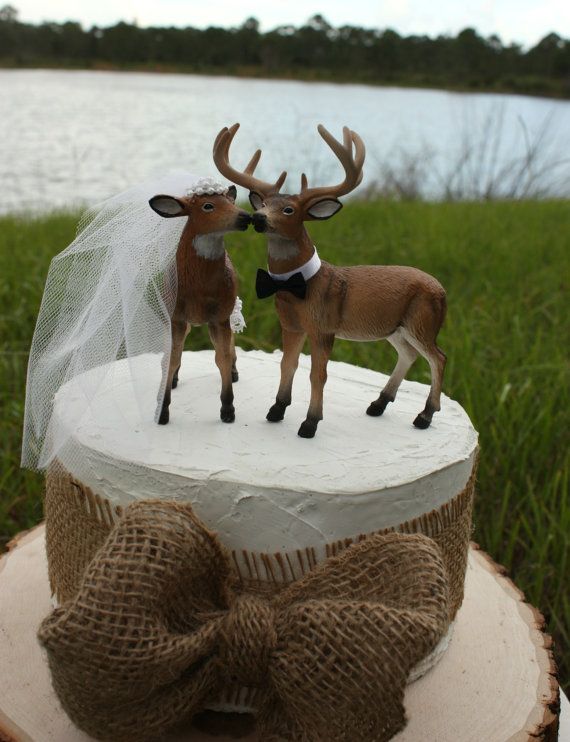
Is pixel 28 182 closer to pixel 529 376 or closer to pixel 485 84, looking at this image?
pixel 529 376

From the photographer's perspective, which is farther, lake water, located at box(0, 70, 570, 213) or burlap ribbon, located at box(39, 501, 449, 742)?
lake water, located at box(0, 70, 570, 213)

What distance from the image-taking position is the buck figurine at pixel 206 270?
107 centimetres

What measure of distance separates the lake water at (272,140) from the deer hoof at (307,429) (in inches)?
115

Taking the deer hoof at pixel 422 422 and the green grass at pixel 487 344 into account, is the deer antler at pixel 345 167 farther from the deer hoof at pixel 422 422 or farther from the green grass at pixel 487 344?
the green grass at pixel 487 344

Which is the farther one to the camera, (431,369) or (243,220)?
(431,369)

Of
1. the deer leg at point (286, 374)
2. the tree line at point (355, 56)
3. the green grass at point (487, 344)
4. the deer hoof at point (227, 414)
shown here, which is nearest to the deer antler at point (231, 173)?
the deer leg at point (286, 374)

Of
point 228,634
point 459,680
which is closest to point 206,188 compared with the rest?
point 228,634

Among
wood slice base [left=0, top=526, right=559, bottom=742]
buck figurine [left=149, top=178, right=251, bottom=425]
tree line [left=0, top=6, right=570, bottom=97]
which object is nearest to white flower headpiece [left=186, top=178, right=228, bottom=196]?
buck figurine [left=149, top=178, right=251, bottom=425]

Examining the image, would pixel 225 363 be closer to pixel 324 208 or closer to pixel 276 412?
pixel 276 412

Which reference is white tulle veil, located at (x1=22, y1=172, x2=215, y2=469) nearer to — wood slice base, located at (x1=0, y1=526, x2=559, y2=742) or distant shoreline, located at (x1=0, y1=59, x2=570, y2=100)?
wood slice base, located at (x1=0, y1=526, x2=559, y2=742)

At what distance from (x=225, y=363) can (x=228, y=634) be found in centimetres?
41

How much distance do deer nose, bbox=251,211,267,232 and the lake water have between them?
2.87 meters

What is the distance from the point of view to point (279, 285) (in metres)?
1.11

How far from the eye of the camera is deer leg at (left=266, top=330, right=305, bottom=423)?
1153 mm
